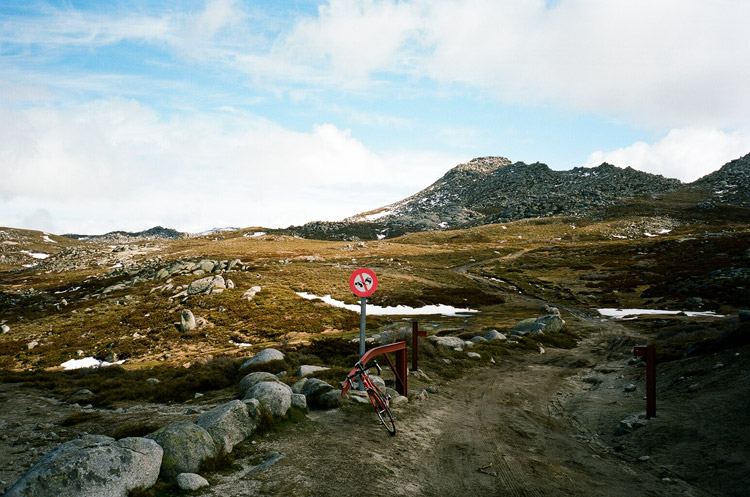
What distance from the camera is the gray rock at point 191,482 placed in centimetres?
601

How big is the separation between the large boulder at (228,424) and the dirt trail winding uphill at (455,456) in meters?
0.47

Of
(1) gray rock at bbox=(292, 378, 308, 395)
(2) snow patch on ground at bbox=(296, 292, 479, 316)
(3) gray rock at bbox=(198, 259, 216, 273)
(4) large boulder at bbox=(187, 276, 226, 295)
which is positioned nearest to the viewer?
(1) gray rock at bbox=(292, 378, 308, 395)

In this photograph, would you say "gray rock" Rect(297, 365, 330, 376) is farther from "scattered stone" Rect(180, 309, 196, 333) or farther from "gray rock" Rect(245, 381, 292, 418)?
"scattered stone" Rect(180, 309, 196, 333)

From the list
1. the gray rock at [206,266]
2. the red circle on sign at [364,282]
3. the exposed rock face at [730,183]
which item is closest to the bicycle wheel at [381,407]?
the red circle on sign at [364,282]

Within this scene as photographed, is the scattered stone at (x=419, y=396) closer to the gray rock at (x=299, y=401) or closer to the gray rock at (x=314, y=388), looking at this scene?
the gray rock at (x=314, y=388)

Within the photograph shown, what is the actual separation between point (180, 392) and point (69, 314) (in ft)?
117

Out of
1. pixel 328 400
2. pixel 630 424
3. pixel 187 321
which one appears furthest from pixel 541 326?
pixel 187 321

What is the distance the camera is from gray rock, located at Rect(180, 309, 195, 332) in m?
32.6

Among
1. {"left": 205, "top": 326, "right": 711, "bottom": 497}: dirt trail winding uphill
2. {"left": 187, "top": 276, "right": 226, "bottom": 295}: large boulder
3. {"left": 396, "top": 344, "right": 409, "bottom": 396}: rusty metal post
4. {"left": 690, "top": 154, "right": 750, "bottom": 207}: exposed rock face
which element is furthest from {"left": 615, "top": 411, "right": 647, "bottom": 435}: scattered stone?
{"left": 690, "top": 154, "right": 750, "bottom": 207}: exposed rock face

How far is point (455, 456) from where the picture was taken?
344 inches

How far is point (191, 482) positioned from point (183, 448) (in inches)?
30.1

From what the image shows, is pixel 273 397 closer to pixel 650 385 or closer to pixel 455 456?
pixel 455 456

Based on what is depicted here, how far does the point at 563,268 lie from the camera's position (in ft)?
241

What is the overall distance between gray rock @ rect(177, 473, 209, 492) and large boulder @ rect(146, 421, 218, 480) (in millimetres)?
274
